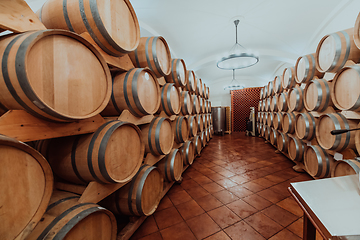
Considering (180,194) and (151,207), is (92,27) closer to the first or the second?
(151,207)

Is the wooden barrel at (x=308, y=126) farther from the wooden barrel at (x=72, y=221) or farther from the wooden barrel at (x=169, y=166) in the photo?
the wooden barrel at (x=72, y=221)

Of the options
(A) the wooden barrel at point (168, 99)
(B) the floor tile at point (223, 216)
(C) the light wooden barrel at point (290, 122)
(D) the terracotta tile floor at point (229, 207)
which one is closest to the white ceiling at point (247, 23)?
(C) the light wooden barrel at point (290, 122)

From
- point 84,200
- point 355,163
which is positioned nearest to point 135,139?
point 84,200

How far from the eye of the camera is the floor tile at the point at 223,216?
194 centimetres

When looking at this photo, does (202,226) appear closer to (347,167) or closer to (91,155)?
(91,155)

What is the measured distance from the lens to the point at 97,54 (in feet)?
4.04

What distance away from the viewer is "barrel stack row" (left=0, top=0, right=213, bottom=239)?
2.53 ft

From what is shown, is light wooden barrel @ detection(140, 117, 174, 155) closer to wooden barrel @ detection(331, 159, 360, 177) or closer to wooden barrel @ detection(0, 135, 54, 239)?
Result: wooden barrel @ detection(0, 135, 54, 239)

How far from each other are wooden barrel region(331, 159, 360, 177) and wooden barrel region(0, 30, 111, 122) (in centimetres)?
280

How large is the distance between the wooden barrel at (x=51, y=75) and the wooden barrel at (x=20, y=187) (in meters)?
0.24

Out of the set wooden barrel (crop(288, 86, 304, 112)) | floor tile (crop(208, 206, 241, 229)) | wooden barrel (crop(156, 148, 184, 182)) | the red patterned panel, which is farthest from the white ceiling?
the red patterned panel

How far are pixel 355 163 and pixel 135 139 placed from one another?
259 centimetres

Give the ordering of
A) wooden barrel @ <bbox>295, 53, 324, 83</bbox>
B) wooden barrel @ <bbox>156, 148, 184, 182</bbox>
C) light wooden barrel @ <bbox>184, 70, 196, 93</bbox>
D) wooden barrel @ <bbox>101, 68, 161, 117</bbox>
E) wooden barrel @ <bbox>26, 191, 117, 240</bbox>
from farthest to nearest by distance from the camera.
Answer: light wooden barrel @ <bbox>184, 70, 196, 93</bbox> < wooden barrel @ <bbox>295, 53, 324, 83</bbox> < wooden barrel @ <bbox>156, 148, 184, 182</bbox> < wooden barrel @ <bbox>101, 68, 161, 117</bbox> < wooden barrel @ <bbox>26, 191, 117, 240</bbox>

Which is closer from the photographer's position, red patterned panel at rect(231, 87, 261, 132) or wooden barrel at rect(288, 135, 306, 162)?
wooden barrel at rect(288, 135, 306, 162)
